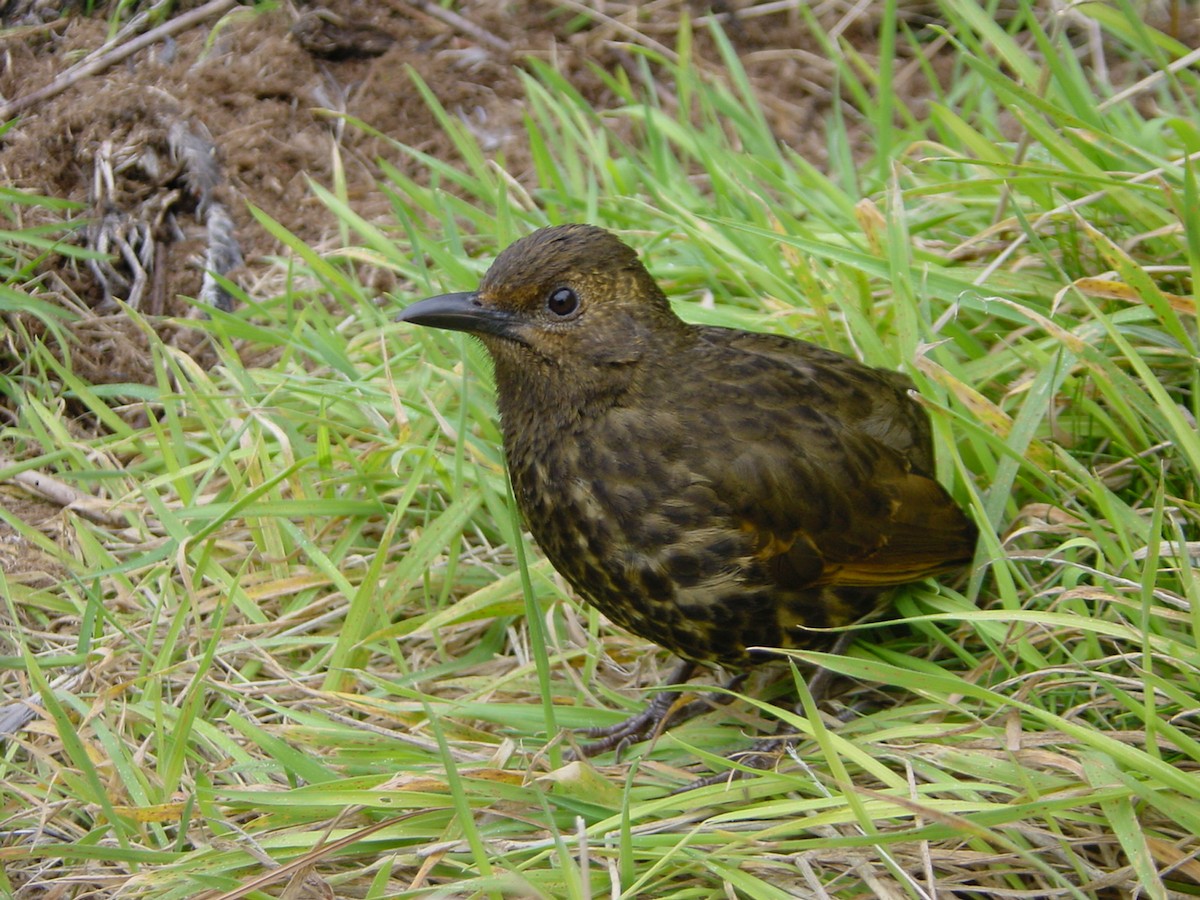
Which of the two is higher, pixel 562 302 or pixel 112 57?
pixel 112 57

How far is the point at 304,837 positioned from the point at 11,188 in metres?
2.47

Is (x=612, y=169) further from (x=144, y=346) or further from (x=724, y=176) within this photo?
(x=144, y=346)

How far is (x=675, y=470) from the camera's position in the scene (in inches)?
111

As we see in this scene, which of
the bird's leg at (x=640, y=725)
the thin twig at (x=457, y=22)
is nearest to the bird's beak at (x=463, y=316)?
the bird's leg at (x=640, y=725)

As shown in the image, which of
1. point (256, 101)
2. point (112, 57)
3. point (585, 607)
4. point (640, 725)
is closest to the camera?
point (640, 725)

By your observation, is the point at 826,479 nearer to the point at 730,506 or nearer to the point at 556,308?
the point at 730,506

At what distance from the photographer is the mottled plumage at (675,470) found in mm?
2791

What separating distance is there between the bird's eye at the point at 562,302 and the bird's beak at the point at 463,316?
0.09 metres

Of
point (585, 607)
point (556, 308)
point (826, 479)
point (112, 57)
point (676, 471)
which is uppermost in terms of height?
point (112, 57)

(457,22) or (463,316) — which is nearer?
(463,316)

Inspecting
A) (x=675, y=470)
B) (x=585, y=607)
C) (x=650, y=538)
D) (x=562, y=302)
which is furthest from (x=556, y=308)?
(x=585, y=607)

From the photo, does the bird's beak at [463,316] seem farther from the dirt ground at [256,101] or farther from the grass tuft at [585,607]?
the dirt ground at [256,101]

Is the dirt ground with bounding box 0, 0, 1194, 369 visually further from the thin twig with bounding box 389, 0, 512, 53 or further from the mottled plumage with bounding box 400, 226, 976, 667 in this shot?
the mottled plumage with bounding box 400, 226, 976, 667

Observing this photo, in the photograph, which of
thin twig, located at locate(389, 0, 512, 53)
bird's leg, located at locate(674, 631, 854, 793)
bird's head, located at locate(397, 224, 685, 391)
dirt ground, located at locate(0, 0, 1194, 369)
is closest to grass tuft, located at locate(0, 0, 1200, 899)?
bird's leg, located at locate(674, 631, 854, 793)
